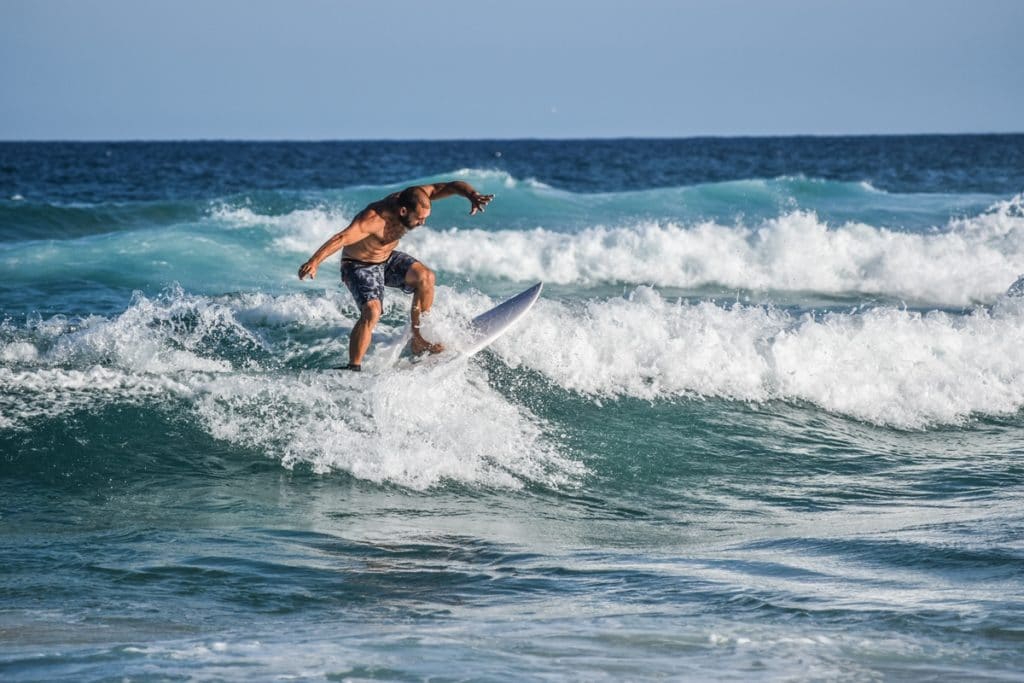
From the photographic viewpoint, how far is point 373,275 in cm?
785

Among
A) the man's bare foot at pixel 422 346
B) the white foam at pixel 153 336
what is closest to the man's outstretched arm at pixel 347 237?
the man's bare foot at pixel 422 346

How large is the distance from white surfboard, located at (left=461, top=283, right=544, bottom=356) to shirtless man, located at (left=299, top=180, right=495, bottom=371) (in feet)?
0.99

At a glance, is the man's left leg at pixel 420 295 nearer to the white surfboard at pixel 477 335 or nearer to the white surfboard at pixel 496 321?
the white surfboard at pixel 477 335

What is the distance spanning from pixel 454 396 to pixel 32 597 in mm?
3634

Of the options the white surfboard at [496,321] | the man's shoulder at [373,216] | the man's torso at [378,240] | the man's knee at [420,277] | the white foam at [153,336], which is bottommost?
the white foam at [153,336]

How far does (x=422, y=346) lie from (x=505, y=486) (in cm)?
159

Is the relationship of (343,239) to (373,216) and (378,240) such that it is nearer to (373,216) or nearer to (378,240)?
(373,216)

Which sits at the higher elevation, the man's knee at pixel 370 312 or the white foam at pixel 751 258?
the white foam at pixel 751 258

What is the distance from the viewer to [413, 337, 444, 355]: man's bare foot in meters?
8.21

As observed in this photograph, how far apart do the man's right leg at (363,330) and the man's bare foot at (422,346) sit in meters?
0.35

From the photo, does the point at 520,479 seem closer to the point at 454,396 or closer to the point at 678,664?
the point at 454,396

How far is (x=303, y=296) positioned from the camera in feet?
34.6

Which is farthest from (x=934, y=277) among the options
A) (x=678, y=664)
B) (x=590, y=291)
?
(x=678, y=664)

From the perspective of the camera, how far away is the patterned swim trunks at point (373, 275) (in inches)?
308
